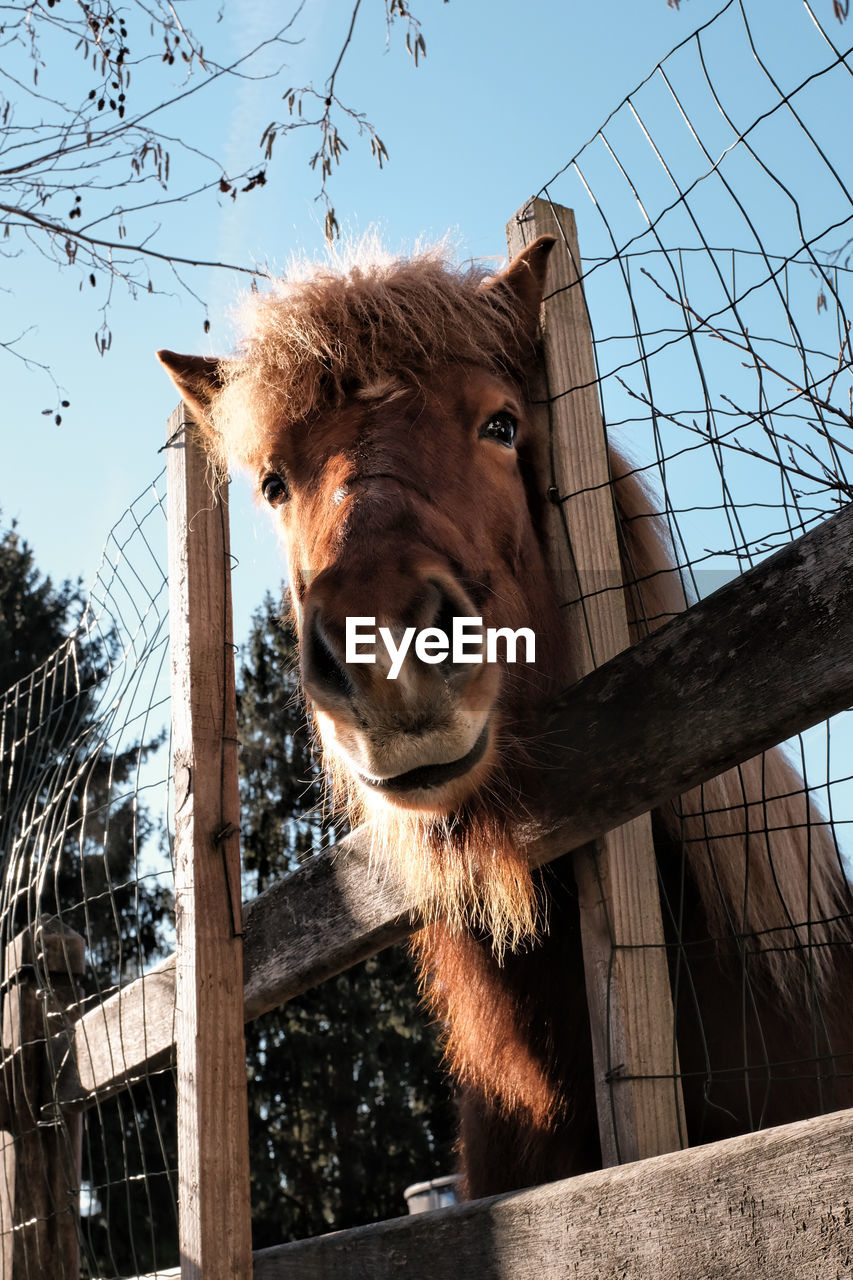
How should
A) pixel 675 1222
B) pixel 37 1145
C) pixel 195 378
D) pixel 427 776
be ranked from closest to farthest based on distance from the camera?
1. pixel 675 1222
2. pixel 427 776
3. pixel 195 378
4. pixel 37 1145

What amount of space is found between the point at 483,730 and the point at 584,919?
1.36ft

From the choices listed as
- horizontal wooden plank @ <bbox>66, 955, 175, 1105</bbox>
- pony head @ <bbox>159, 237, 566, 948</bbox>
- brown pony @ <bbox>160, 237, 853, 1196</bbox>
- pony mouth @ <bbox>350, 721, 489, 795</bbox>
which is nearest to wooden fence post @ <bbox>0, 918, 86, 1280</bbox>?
horizontal wooden plank @ <bbox>66, 955, 175, 1105</bbox>

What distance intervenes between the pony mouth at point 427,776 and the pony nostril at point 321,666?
0.16 meters

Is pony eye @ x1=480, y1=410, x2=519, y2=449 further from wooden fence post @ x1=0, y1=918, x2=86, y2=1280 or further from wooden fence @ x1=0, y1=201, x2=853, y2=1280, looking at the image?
wooden fence post @ x1=0, y1=918, x2=86, y2=1280

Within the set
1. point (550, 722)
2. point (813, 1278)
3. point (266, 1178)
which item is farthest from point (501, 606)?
point (266, 1178)

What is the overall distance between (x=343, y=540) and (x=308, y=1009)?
18833 mm

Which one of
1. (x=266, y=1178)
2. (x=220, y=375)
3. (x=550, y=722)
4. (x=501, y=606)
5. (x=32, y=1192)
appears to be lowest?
(x=266, y=1178)

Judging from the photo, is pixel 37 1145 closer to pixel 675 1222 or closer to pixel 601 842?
pixel 601 842

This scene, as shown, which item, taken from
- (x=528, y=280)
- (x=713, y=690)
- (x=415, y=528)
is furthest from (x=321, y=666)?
(x=528, y=280)

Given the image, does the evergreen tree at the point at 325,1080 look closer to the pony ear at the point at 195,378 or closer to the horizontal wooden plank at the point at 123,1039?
the horizontal wooden plank at the point at 123,1039

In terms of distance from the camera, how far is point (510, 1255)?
1.56 metres

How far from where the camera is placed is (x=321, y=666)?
5.78ft

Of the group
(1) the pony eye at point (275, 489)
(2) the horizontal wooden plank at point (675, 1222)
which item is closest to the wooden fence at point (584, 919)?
(2) the horizontal wooden plank at point (675, 1222)

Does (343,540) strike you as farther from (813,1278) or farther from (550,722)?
(813,1278)
